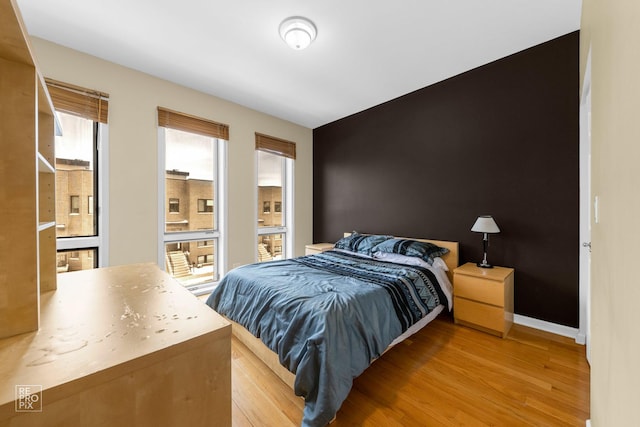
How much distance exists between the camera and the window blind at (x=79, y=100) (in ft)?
7.69

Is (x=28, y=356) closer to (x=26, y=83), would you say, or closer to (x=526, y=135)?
(x=26, y=83)

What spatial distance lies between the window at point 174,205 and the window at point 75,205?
0.83m

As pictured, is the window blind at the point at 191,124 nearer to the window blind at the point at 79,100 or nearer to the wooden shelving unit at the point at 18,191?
the window blind at the point at 79,100

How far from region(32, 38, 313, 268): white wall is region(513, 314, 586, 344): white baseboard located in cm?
341

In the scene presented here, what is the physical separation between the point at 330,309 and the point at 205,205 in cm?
260

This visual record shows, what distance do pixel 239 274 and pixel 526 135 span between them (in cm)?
309

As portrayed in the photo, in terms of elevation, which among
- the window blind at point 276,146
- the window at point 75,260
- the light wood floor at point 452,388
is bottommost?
the light wood floor at point 452,388

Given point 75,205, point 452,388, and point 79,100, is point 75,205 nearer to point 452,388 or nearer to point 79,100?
point 79,100

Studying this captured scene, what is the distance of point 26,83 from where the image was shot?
726 millimetres

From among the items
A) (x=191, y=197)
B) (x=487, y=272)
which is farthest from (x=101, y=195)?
(x=487, y=272)

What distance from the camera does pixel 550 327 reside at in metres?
2.39

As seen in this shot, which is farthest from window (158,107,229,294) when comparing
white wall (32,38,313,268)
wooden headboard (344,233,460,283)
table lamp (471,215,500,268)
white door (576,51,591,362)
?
white door (576,51,591,362)

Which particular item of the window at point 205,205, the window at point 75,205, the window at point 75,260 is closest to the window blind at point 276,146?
the window at point 205,205

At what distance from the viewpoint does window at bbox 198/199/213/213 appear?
343 cm
